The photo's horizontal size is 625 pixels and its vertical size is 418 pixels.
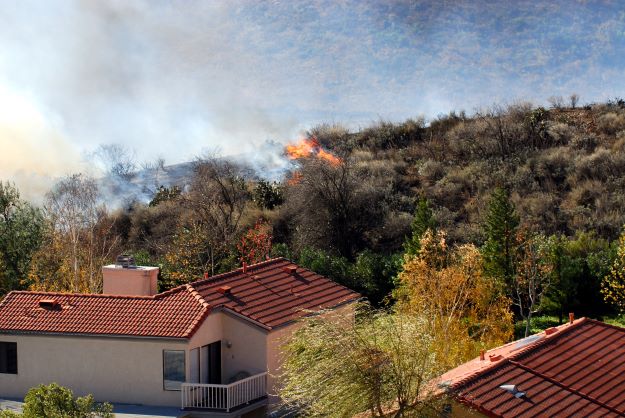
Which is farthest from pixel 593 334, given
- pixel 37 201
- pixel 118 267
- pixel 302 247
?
pixel 37 201

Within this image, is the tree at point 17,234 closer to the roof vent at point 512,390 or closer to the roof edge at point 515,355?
the roof edge at point 515,355

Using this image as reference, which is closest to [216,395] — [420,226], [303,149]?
[420,226]

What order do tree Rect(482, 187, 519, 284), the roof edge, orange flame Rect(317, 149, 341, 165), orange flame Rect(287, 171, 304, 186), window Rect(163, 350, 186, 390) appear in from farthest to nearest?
orange flame Rect(317, 149, 341, 165) < orange flame Rect(287, 171, 304, 186) < tree Rect(482, 187, 519, 284) < window Rect(163, 350, 186, 390) < the roof edge

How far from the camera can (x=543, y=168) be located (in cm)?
6450

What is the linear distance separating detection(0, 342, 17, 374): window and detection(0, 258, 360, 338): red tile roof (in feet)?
1.58

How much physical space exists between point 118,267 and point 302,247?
21.4 metres

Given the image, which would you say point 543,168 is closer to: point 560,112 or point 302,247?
point 560,112

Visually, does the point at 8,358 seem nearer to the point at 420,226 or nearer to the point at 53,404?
the point at 53,404

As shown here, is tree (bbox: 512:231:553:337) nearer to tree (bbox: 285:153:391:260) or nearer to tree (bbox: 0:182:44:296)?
tree (bbox: 285:153:391:260)

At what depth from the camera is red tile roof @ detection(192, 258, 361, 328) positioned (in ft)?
102

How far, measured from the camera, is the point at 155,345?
29375mm

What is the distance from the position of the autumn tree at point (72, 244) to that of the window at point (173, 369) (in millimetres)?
14030

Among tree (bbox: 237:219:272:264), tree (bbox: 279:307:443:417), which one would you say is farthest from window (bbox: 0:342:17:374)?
tree (bbox: 237:219:272:264)

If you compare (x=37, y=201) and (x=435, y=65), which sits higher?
(x=435, y=65)
